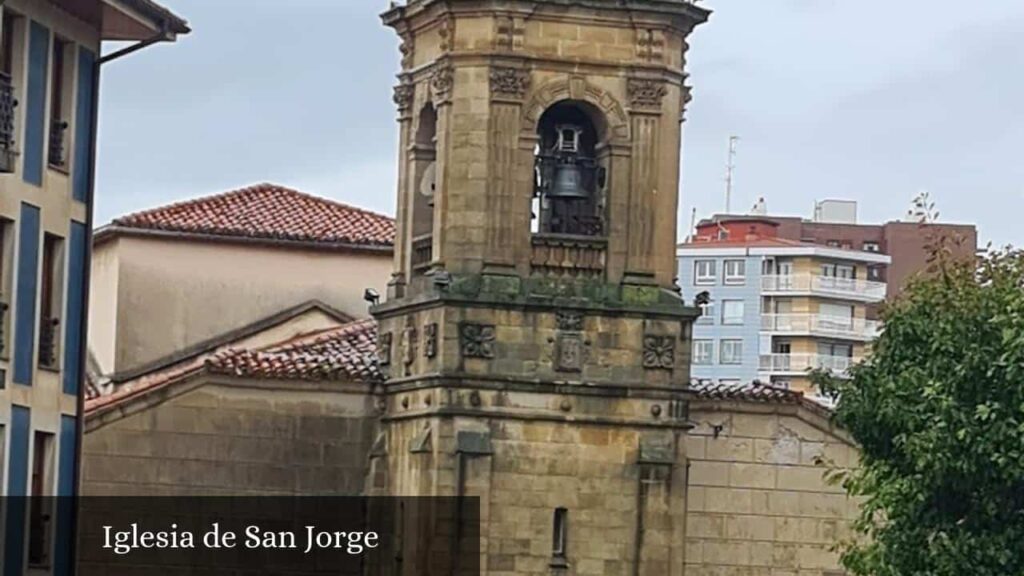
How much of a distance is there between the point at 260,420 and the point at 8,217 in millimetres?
14607

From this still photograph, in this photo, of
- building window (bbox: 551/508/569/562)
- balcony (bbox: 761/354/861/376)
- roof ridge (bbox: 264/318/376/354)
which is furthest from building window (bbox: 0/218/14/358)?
balcony (bbox: 761/354/861/376)

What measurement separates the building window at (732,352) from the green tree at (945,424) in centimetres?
6752

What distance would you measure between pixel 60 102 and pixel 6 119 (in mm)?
2865

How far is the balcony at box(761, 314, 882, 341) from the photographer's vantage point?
389 ft

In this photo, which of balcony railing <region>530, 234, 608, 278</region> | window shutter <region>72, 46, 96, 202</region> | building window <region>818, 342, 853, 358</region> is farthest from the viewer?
building window <region>818, 342, 853, 358</region>

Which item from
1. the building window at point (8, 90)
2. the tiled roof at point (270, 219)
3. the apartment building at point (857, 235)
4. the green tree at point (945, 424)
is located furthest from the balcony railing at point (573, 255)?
the apartment building at point (857, 235)

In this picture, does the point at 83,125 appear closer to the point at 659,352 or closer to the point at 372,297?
the point at 372,297

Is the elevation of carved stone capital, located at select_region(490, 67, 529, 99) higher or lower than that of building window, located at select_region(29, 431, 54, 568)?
higher

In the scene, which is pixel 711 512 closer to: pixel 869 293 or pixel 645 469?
pixel 645 469

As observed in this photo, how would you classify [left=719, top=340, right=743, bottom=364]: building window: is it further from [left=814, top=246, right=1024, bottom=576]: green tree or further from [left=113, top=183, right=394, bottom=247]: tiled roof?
[left=814, top=246, right=1024, bottom=576]: green tree

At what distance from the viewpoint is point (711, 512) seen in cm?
5553

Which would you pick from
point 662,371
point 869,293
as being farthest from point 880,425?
point 869,293

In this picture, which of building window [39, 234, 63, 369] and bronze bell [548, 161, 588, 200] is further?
bronze bell [548, 161, 588, 200]

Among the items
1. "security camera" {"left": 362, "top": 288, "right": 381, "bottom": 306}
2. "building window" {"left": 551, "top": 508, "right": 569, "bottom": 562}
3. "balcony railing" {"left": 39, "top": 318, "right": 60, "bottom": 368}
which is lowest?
"building window" {"left": 551, "top": 508, "right": 569, "bottom": 562}
